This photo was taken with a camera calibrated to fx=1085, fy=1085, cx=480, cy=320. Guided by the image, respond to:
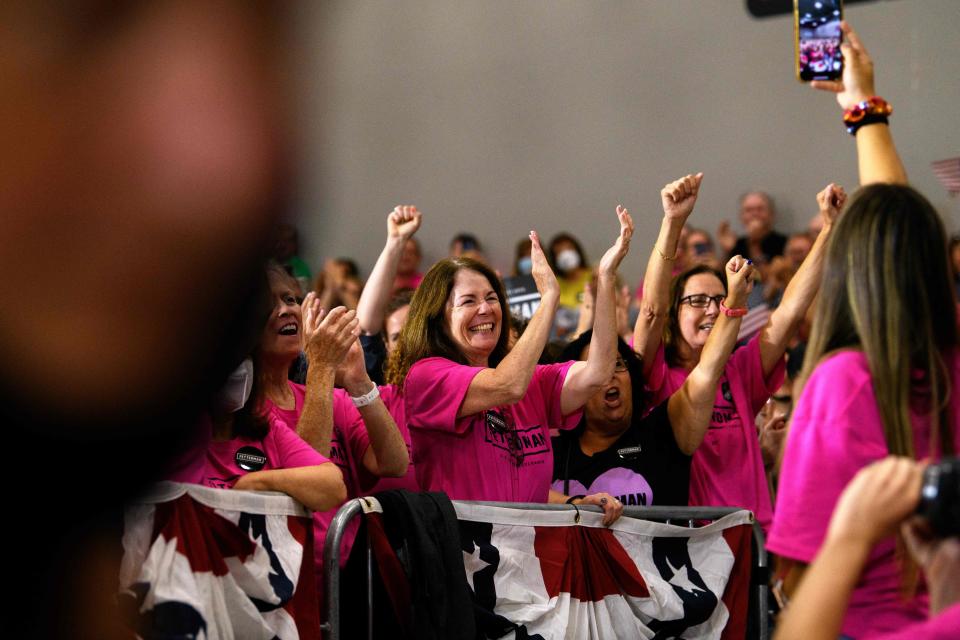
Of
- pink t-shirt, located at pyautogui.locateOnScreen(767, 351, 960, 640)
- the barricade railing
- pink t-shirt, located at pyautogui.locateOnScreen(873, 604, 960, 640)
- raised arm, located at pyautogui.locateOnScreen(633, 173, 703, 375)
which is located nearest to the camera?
pink t-shirt, located at pyautogui.locateOnScreen(873, 604, 960, 640)

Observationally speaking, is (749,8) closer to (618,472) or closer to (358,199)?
(358,199)

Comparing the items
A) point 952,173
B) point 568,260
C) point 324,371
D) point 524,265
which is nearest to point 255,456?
point 324,371

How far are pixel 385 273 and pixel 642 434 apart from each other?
1.28 metres

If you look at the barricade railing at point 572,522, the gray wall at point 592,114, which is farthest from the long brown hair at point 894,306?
the gray wall at point 592,114

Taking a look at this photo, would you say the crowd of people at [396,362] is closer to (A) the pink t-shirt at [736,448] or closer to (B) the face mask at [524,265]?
(A) the pink t-shirt at [736,448]

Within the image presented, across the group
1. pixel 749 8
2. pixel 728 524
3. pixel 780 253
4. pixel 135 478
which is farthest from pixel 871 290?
pixel 749 8

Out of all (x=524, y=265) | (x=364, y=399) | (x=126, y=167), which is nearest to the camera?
(x=126, y=167)

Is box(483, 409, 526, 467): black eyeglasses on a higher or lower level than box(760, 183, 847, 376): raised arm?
lower

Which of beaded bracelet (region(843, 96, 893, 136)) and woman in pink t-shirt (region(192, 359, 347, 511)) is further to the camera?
woman in pink t-shirt (region(192, 359, 347, 511))

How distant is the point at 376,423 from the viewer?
3.45m

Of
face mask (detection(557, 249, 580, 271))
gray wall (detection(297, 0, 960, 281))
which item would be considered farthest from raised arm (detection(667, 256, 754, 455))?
gray wall (detection(297, 0, 960, 281))

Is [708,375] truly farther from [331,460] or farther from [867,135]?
[867,135]

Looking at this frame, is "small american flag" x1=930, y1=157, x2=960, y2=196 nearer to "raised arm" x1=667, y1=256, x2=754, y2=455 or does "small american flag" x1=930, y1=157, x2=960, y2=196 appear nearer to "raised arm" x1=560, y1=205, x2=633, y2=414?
"raised arm" x1=667, y1=256, x2=754, y2=455

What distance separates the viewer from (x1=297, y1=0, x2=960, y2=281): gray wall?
8.22 metres
